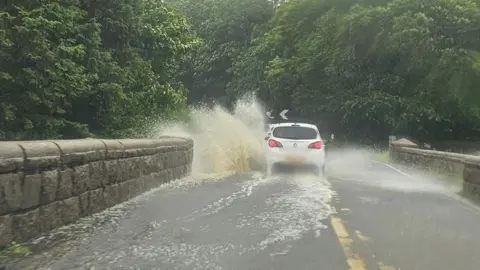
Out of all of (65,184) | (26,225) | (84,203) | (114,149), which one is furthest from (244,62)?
(26,225)

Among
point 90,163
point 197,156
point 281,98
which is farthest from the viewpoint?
point 281,98

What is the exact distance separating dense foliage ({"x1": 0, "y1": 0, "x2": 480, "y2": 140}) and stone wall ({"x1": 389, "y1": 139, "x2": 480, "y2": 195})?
7.53 metres

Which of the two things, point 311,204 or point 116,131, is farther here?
point 116,131

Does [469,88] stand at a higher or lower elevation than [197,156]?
higher

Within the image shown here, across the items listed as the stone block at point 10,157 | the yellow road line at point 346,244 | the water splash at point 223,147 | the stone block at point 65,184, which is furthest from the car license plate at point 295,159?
the stone block at point 10,157

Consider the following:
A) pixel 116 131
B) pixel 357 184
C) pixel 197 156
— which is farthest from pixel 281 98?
pixel 357 184

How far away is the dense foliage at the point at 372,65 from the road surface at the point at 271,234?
21.9 meters

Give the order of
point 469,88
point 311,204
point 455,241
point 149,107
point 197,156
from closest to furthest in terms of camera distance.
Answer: point 455,241 → point 311,204 → point 197,156 → point 149,107 → point 469,88

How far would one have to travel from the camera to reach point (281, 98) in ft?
165

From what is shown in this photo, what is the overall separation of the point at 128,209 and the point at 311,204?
3271mm

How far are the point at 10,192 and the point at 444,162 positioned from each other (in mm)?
14369

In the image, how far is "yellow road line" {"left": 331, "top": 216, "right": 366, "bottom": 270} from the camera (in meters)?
6.26

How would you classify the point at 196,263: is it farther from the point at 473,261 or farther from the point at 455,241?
the point at 455,241

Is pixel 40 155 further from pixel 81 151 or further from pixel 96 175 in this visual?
pixel 96 175
